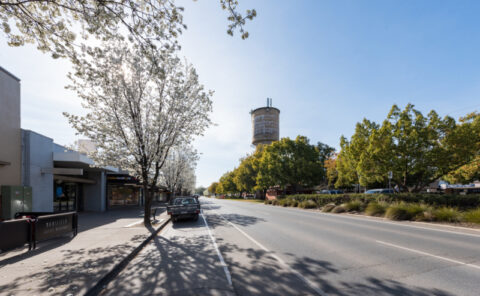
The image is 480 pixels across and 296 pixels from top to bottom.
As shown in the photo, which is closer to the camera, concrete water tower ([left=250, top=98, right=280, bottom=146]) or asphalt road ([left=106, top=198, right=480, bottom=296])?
asphalt road ([left=106, top=198, right=480, bottom=296])

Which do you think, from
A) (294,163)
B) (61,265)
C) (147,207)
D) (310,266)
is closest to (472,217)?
(310,266)

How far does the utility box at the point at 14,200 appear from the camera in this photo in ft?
40.6

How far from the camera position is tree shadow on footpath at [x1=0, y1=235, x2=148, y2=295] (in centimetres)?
434

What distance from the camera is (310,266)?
5.48 metres

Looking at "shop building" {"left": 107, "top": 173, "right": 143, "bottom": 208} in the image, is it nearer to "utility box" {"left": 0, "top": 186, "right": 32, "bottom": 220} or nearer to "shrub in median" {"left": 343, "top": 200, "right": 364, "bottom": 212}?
"utility box" {"left": 0, "top": 186, "right": 32, "bottom": 220}

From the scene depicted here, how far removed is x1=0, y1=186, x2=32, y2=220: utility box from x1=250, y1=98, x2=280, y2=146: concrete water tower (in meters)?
54.6

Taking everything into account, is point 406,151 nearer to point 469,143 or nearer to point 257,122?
point 469,143

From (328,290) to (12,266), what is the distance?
7.37m

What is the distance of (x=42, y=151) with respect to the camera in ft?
52.5

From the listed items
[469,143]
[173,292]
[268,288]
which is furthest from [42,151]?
[469,143]

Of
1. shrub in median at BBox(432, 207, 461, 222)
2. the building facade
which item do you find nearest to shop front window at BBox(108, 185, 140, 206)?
the building facade

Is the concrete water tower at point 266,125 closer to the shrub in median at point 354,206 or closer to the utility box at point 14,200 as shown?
the shrub in median at point 354,206

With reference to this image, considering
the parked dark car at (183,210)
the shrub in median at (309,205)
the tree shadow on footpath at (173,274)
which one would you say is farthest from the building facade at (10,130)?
the shrub in median at (309,205)

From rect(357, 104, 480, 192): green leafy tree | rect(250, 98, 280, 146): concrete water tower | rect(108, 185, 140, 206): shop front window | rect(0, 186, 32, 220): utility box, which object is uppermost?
rect(250, 98, 280, 146): concrete water tower
